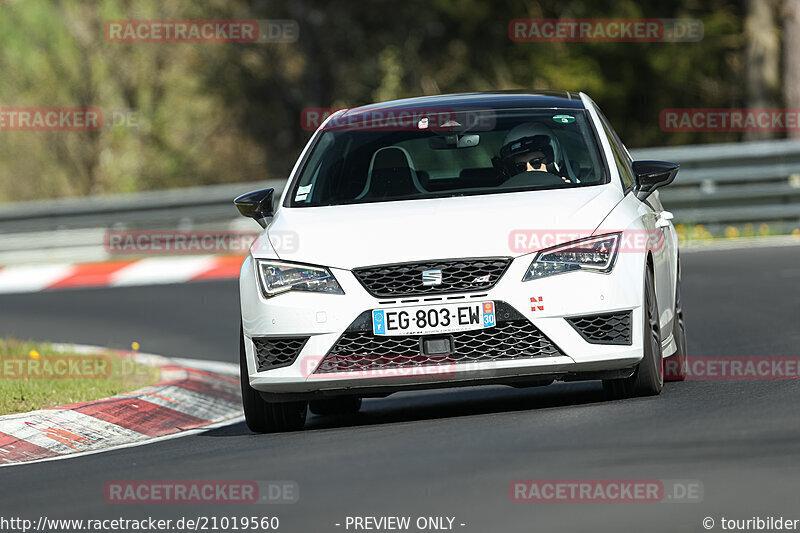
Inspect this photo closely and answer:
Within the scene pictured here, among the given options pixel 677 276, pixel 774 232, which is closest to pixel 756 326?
pixel 677 276

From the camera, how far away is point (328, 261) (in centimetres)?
813

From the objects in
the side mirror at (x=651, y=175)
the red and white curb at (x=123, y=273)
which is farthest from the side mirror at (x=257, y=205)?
the red and white curb at (x=123, y=273)

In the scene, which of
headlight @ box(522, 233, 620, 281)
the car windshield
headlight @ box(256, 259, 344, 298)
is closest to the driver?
the car windshield

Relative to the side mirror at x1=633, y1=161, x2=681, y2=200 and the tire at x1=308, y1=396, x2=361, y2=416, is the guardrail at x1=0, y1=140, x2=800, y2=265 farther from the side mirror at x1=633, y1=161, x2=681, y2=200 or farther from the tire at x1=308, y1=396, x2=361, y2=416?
the side mirror at x1=633, y1=161, x2=681, y2=200

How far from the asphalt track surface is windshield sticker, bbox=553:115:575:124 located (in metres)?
1.54

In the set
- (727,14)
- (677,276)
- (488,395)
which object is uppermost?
(727,14)

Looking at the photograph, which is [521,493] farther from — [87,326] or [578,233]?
[87,326]

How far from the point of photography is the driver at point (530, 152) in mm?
9039

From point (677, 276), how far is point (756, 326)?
9.22ft

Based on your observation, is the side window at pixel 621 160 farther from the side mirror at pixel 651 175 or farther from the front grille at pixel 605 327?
the front grille at pixel 605 327

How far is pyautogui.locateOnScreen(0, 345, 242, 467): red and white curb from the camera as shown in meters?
9.08

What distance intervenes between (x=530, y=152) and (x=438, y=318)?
1532 millimetres

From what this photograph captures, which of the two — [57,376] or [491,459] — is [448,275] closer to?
[491,459]

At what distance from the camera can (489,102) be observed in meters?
9.67
